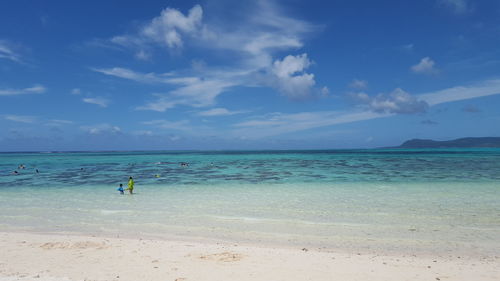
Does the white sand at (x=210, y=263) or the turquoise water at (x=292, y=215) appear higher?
the white sand at (x=210, y=263)

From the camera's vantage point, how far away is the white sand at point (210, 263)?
7.78 meters

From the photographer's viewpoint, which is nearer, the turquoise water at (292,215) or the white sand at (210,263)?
the white sand at (210,263)

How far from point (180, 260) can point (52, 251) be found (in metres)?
4.35

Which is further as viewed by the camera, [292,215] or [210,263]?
[292,215]

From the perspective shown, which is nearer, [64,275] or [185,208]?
[64,275]

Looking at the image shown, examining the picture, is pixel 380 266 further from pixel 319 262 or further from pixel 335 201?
pixel 335 201

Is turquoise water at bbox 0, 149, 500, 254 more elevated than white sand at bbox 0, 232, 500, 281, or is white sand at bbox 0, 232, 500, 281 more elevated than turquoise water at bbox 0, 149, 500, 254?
white sand at bbox 0, 232, 500, 281

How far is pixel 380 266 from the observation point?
27.7 ft

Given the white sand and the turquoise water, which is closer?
the white sand

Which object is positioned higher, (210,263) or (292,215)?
(210,263)

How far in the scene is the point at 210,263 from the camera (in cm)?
873

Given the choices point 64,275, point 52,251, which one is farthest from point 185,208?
point 64,275

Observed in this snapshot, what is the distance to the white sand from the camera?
778cm

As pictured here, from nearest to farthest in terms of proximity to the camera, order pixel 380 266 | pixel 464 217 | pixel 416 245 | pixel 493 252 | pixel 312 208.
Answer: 1. pixel 380 266
2. pixel 493 252
3. pixel 416 245
4. pixel 464 217
5. pixel 312 208
